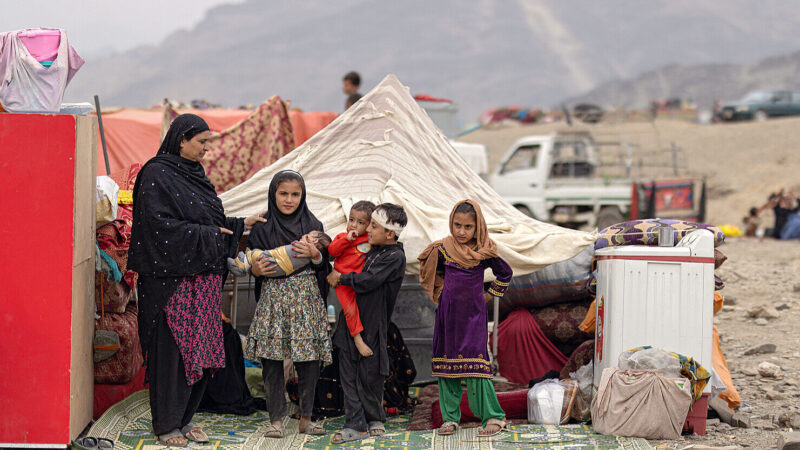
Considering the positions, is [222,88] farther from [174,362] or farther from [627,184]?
[174,362]

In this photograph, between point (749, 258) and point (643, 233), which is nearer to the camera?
point (643, 233)

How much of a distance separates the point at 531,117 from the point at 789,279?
3020cm

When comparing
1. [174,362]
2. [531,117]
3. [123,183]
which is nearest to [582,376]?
[174,362]

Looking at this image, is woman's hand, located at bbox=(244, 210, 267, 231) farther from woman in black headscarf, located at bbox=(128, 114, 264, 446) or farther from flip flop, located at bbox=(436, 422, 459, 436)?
flip flop, located at bbox=(436, 422, 459, 436)

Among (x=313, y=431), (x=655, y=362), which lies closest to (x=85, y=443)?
(x=313, y=431)

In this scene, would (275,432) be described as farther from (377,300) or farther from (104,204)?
(104,204)

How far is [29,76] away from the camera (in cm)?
428

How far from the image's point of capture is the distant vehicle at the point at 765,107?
107ft

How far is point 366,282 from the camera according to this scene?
14.8 ft

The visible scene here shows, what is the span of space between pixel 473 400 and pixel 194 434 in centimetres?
143

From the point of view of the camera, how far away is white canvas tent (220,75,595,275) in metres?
5.53

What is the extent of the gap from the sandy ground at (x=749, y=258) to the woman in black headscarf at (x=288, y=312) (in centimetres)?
184

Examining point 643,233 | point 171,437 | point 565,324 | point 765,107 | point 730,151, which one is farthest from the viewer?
point 765,107

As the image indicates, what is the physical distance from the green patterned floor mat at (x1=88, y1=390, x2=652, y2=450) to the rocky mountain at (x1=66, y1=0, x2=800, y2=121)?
78.4m
